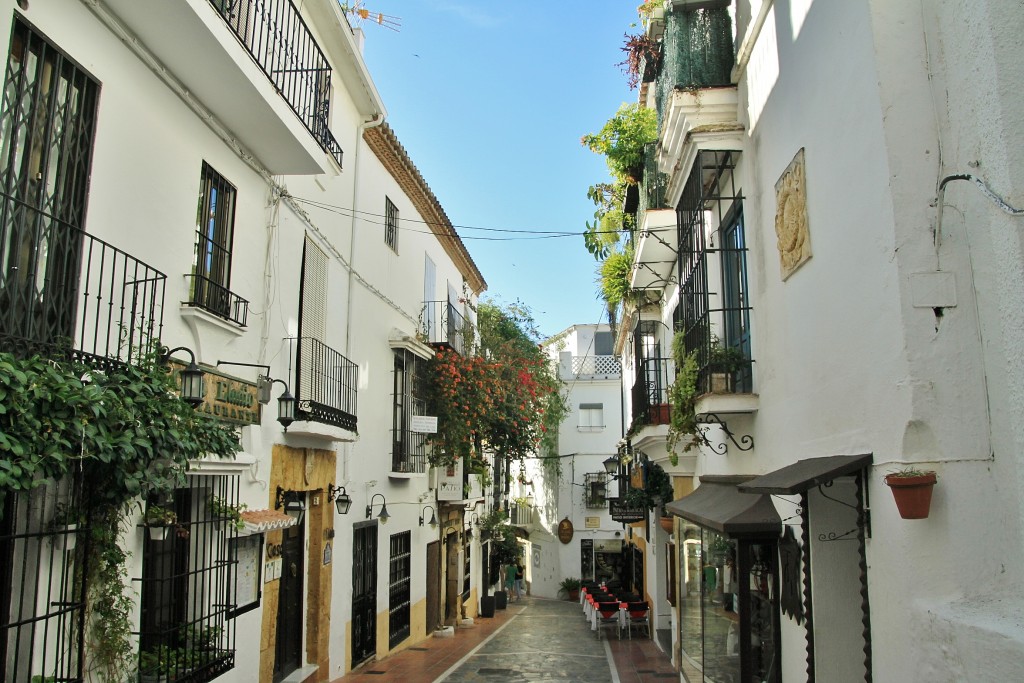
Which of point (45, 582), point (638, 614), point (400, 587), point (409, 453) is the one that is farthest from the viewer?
Answer: point (638, 614)

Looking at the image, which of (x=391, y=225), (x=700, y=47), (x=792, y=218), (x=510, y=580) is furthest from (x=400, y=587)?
(x=510, y=580)

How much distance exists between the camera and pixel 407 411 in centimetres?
1502

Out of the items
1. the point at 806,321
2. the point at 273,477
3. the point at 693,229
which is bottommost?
the point at 273,477

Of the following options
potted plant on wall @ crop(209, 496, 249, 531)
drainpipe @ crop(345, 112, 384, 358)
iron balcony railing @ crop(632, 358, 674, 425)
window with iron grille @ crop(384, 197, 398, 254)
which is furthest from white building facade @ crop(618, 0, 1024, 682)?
window with iron grille @ crop(384, 197, 398, 254)

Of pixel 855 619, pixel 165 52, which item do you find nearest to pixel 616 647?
pixel 855 619

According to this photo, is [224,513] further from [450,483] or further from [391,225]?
[450,483]

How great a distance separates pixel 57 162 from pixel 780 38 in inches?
228

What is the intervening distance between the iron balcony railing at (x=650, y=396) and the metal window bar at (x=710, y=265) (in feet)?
6.90

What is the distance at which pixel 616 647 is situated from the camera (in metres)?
16.0

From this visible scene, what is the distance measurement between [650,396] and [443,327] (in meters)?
6.91

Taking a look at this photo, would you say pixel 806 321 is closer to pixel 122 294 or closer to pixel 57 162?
pixel 122 294

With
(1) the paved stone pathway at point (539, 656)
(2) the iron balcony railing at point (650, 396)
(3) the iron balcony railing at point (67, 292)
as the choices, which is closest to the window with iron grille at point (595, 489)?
(1) the paved stone pathway at point (539, 656)

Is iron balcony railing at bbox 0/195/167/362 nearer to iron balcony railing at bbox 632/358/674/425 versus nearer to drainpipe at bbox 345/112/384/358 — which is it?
drainpipe at bbox 345/112/384/358

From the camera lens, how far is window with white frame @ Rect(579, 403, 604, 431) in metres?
33.3
